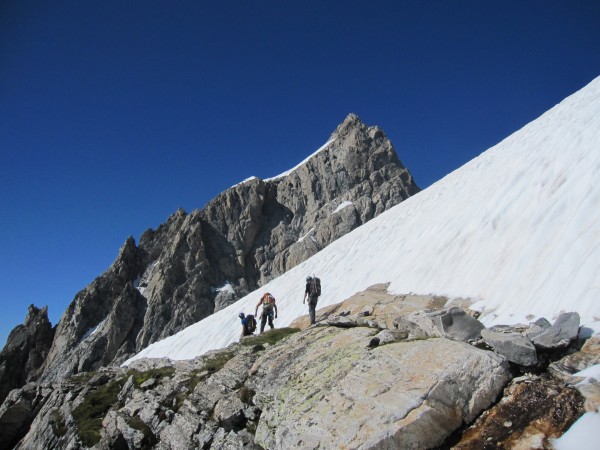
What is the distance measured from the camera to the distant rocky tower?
113 meters

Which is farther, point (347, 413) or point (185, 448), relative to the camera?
point (185, 448)

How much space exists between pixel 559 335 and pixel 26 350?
142 meters

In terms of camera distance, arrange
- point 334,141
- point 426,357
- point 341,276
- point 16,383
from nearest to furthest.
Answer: point 426,357 < point 341,276 < point 16,383 < point 334,141

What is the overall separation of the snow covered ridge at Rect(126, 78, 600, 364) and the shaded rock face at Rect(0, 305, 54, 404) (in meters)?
109

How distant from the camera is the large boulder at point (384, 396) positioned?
6.05 m

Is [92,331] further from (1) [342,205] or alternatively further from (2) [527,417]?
(2) [527,417]

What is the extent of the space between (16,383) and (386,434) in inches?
5398

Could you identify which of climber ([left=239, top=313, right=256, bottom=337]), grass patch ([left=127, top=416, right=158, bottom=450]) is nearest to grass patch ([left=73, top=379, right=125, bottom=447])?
grass patch ([left=127, top=416, right=158, bottom=450])

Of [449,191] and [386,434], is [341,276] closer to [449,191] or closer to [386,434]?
[449,191]

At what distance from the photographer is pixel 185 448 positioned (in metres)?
9.33

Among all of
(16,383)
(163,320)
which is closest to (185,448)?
(163,320)

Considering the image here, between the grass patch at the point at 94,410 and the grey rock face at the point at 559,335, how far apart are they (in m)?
12.8

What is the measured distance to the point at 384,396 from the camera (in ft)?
21.7

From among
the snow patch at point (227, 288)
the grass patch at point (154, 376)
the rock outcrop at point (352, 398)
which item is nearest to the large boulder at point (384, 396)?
the rock outcrop at point (352, 398)
